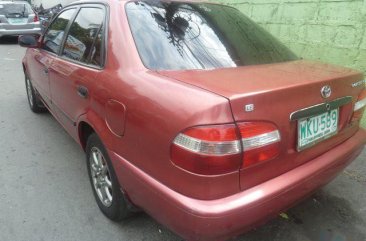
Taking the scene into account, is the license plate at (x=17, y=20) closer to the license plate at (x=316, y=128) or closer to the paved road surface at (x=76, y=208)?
the paved road surface at (x=76, y=208)

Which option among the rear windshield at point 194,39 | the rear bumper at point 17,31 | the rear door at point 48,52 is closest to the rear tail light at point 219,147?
the rear windshield at point 194,39

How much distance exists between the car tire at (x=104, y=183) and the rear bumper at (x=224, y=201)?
0.87 ft

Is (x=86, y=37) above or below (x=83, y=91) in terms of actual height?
above

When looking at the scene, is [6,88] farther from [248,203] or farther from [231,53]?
[248,203]

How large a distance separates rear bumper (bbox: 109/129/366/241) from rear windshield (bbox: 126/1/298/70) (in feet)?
2.45

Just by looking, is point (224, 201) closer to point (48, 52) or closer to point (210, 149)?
point (210, 149)

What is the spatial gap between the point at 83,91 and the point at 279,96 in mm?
1529

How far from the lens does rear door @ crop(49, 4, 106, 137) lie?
2.76 m

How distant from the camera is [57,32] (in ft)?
12.7

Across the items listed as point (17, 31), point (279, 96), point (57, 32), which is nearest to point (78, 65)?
point (57, 32)

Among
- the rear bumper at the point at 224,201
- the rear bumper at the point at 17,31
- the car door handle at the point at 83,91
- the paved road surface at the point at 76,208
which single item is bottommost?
the rear bumper at the point at 17,31

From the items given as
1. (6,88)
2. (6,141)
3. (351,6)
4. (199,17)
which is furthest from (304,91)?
(6,88)

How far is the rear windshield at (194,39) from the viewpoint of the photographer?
2.40 m

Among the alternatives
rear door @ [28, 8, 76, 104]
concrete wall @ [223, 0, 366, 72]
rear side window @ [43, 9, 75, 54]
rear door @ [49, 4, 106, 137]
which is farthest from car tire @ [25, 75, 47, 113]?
concrete wall @ [223, 0, 366, 72]
